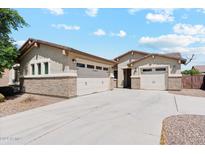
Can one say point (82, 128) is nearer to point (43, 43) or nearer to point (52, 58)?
point (52, 58)

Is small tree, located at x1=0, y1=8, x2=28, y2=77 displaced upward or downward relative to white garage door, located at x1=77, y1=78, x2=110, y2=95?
upward

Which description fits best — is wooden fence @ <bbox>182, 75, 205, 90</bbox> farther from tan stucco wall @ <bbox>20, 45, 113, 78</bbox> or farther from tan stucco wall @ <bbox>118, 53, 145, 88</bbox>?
tan stucco wall @ <bbox>20, 45, 113, 78</bbox>

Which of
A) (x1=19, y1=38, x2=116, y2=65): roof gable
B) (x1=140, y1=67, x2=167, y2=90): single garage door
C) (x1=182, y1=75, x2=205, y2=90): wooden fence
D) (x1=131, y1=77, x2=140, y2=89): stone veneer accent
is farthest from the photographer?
(x1=182, y1=75, x2=205, y2=90): wooden fence

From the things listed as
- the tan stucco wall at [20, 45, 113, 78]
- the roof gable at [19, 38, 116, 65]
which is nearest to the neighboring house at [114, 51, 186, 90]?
the roof gable at [19, 38, 116, 65]

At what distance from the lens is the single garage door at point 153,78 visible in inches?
676

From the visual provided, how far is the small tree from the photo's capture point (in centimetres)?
1075

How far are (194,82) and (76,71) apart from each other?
15.3 meters

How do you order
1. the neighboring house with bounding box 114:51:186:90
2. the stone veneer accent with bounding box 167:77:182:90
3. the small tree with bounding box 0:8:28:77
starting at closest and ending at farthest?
1. the small tree with bounding box 0:8:28:77
2. the stone veneer accent with bounding box 167:77:182:90
3. the neighboring house with bounding box 114:51:186:90

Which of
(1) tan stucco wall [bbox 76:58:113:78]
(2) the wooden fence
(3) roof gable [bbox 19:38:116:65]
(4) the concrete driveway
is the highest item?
(3) roof gable [bbox 19:38:116:65]

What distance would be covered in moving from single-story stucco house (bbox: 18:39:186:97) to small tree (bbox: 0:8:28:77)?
1.77 metres

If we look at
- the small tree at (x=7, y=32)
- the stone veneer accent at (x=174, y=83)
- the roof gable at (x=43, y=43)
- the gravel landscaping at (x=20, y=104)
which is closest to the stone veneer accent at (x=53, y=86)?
the gravel landscaping at (x=20, y=104)

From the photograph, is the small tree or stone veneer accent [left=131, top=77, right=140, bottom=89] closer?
the small tree

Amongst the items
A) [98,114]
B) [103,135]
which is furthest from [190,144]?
[98,114]

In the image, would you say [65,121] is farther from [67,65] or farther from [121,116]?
[67,65]
